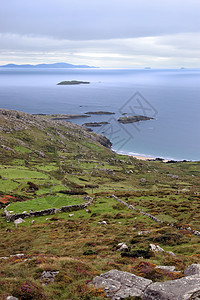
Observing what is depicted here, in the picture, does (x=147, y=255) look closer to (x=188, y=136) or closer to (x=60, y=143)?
(x=60, y=143)

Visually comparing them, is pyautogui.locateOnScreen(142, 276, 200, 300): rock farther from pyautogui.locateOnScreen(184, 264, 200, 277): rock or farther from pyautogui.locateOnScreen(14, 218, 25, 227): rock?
pyautogui.locateOnScreen(14, 218, 25, 227): rock

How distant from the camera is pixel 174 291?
12367mm

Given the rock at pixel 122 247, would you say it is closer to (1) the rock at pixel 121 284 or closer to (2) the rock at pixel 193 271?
(1) the rock at pixel 121 284

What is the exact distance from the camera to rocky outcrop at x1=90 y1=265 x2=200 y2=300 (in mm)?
12166

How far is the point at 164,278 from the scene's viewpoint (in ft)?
48.5

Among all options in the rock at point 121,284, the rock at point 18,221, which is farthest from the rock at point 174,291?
the rock at point 18,221

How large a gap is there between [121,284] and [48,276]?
483 cm

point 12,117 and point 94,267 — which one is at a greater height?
point 12,117

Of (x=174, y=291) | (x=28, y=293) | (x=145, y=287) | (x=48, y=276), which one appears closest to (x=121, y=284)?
(x=145, y=287)

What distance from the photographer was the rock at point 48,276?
603 inches

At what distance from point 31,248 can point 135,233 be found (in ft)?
37.3

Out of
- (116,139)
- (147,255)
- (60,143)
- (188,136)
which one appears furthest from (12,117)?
(147,255)

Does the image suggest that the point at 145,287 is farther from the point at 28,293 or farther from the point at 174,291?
the point at 28,293

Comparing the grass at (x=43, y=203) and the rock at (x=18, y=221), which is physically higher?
the grass at (x=43, y=203)
